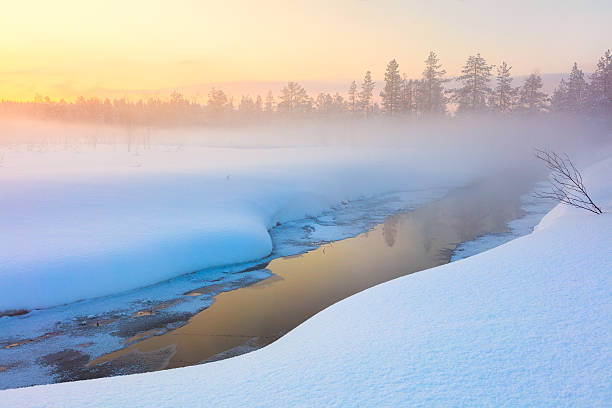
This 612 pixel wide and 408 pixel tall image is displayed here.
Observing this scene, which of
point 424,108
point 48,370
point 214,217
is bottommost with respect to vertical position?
point 48,370

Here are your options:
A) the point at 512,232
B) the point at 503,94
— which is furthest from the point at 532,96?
the point at 512,232

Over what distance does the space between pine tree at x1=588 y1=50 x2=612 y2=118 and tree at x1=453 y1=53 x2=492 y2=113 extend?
12286 mm

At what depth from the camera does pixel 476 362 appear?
127 inches

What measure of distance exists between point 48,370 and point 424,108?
55.7 metres

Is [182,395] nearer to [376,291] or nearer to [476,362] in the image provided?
[476,362]

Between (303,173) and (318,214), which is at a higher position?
(303,173)

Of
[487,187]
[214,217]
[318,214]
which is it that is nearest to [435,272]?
[214,217]

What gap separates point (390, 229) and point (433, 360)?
12969 mm

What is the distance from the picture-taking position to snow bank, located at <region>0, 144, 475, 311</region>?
29.5 feet

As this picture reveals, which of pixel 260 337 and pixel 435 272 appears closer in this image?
pixel 435 272

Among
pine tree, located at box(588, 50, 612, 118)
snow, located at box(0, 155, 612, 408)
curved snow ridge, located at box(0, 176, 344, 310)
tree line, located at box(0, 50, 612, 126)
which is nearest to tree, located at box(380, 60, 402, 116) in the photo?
tree line, located at box(0, 50, 612, 126)

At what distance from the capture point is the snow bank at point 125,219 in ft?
29.5

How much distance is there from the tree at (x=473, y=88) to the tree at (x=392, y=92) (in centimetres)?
A: 807

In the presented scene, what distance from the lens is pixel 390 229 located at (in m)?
16.1
